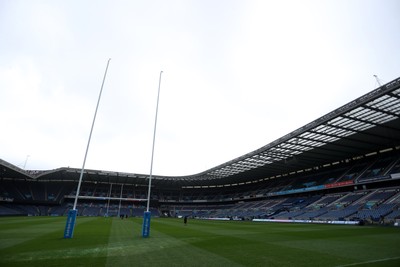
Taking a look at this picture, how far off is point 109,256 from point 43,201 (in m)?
72.7

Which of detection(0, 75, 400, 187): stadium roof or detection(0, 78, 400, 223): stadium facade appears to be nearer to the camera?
detection(0, 75, 400, 187): stadium roof

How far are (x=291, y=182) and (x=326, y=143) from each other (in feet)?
79.3

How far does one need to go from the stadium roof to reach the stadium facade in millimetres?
104

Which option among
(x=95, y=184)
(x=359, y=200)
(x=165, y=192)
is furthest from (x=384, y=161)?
(x=95, y=184)

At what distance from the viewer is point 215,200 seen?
260 feet

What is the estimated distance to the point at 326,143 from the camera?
1512 inches

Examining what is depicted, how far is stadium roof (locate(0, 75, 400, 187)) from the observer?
24562 millimetres

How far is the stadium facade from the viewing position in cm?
2975

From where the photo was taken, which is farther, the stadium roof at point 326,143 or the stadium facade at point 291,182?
the stadium facade at point 291,182

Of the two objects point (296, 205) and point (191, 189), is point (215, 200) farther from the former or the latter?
point (296, 205)

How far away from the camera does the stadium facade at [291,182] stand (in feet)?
97.6

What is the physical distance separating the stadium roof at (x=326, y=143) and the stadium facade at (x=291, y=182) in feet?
0.34

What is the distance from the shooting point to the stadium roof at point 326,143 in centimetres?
2456

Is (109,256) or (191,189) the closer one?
(109,256)
